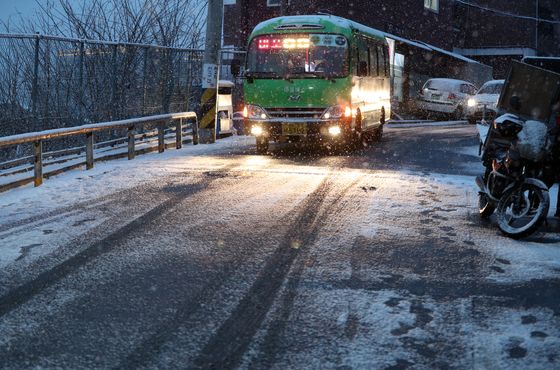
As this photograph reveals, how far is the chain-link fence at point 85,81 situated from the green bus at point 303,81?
3282 mm

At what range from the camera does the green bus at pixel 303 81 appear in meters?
14.9

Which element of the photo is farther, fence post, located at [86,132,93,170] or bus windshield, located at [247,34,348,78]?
bus windshield, located at [247,34,348,78]

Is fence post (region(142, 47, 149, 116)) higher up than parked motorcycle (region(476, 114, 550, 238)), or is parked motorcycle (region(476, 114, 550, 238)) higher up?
fence post (region(142, 47, 149, 116))

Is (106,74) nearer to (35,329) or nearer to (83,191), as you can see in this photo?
(83,191)

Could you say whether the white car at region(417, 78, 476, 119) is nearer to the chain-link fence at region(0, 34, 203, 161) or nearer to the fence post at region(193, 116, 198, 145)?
the chain-link fence at region(0, 34, 203, 161)

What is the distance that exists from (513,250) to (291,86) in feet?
28.8

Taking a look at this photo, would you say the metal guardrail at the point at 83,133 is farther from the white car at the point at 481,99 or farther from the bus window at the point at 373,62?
the white car at the point at 481,99

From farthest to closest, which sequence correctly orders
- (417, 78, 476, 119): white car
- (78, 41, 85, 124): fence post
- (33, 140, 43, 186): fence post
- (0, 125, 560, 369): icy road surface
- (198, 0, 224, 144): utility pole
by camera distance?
(417, 78, 476, 119): white car → (198, 0, 224, 144): utility pole → (78, 41, 85, 124): fence post → (33, 140, 43, 186): fence post → (0, 125, 560, 369): icy road surface

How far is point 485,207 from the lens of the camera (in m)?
8.36

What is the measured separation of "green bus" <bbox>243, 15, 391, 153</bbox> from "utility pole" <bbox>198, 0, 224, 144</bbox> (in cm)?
176

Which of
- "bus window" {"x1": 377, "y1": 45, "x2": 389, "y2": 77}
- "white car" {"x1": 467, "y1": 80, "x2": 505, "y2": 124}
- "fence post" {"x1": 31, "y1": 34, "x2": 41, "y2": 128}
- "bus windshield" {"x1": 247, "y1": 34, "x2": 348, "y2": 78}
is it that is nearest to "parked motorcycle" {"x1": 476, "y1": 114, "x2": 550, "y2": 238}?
"bus windshield" {"x1": 247, "y1": 34, "x2": 348, "y2": 78}

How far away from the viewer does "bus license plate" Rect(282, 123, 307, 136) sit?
1493 centimetres

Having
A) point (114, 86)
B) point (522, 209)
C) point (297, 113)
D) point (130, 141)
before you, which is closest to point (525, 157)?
point (522, 209)

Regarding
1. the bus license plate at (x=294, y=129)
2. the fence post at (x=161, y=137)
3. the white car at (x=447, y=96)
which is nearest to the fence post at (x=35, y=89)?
the fence post at (x=161, y=137)
